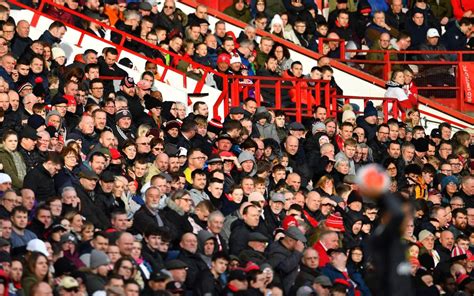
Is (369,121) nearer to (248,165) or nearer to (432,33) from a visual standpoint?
(248,165)

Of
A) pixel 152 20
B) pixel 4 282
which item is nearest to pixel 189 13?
pixel 152 20

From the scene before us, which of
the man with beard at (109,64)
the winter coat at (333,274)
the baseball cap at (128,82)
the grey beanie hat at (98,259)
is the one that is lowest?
the winter coat at (333,274)

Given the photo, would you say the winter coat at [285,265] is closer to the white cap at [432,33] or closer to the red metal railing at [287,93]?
the red metal railing at [287,93]

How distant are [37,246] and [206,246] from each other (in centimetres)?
263

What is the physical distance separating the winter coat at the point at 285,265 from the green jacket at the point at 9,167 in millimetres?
2936

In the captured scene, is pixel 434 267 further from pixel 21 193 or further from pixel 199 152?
pixel 21 193

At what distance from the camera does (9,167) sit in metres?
18.9

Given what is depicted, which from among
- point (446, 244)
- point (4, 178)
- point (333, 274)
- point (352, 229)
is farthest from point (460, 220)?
point (4, 178)

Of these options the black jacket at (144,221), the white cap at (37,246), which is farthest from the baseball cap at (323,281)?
the white cap at (37,246)

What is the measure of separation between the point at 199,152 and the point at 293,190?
142 cm

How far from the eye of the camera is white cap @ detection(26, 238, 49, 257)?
54.4 feet

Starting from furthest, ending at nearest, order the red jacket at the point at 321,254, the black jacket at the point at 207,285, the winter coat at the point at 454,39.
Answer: the winter coat at the point at 454,39 < the red jacket at the point at 321,254 < the black jacket at the point at 207,285

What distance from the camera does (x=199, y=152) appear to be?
21.2m

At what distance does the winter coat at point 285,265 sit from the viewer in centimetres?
1897
